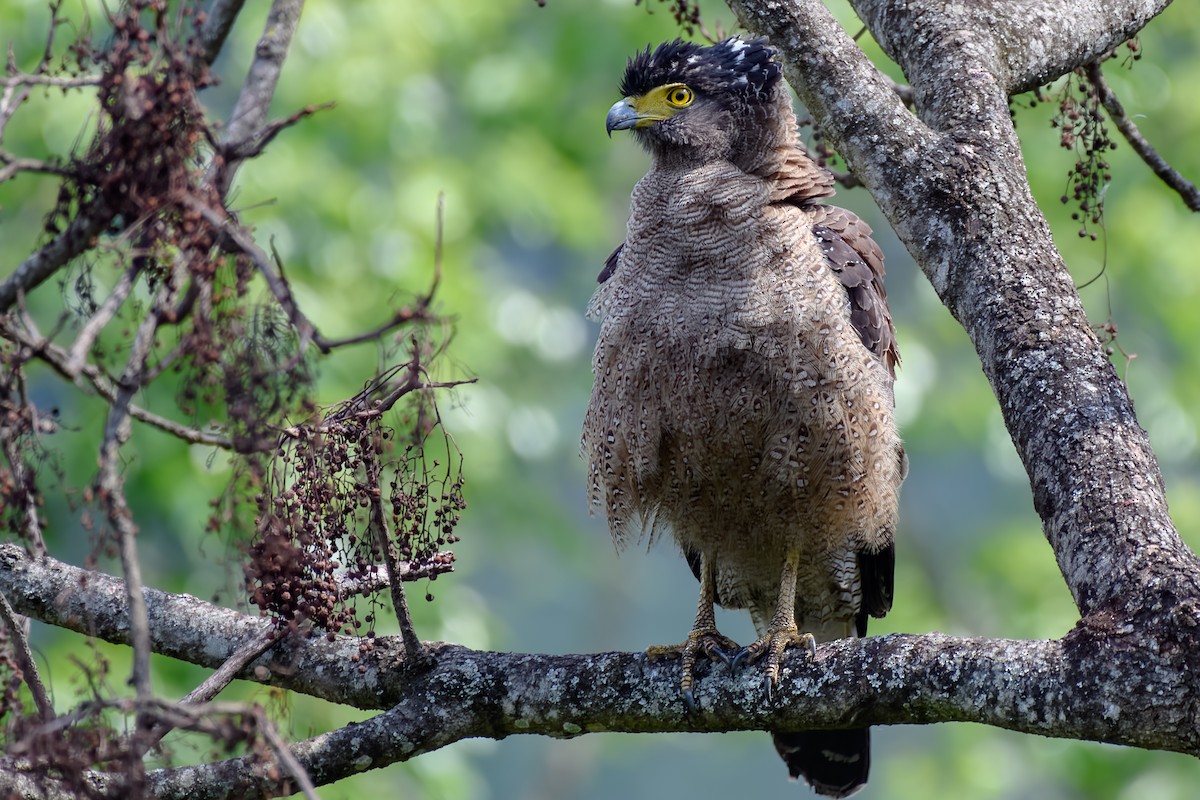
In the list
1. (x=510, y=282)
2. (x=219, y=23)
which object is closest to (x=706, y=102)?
(x=219, y=23)

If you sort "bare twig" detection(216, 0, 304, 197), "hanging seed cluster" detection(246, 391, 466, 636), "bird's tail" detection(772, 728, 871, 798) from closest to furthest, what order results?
"bare twig" detection(216, 0, 304, 197) < "hanging seed cluster" detection(246, 391, 466, 636) < "bird's tail" detection(772, 728, 871, 798)

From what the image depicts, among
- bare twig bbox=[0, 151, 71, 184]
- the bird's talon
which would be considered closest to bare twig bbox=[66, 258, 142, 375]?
bare twig bbox=[0, 151, 71, 184]

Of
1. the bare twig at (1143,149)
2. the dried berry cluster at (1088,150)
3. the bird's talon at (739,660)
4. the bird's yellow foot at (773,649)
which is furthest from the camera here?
the bare twig at (1143,149)

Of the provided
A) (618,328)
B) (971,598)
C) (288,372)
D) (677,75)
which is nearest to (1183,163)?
(971,598)

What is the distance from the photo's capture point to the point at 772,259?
3.94 m

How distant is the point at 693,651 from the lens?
3645mm

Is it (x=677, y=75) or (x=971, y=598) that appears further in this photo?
(x=971, y=598)

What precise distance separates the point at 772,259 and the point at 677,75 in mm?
915

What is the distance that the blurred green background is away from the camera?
25.2 feet

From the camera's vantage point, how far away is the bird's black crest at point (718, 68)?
4.38m

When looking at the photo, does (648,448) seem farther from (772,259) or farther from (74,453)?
(74,453)

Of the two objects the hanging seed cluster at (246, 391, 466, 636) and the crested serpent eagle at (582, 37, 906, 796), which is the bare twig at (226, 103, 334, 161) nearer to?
the hanging seed cluster at (246, 391, 466, 636)

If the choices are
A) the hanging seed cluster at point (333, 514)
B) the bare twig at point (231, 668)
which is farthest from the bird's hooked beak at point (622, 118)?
the bare twig at point (231, 668)

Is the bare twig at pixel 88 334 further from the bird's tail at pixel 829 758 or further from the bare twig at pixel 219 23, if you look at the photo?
the bird's tail at pixel 829 758
